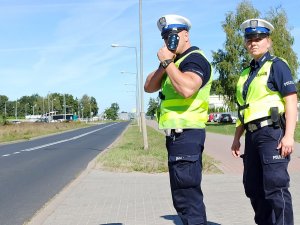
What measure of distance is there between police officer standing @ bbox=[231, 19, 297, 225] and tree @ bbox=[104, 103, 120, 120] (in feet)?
601

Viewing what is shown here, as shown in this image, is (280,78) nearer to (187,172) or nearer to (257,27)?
(257,27)

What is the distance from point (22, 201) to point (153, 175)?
3.34m

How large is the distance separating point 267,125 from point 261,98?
0.77 feet

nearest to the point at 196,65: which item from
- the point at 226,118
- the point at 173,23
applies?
the point at 173,23

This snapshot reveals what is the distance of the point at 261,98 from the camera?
401 centimetres

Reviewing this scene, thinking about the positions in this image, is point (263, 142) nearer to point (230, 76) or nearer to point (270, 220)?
point (270, 220)

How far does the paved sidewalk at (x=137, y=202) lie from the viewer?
242 inches

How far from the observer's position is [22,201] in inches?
336

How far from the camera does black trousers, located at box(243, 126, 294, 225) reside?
3857 millimetres

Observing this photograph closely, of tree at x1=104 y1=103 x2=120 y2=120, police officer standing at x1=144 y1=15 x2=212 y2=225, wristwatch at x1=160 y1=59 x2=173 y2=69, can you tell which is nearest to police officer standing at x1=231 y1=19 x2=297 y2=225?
police officer standing at x1=144 y1=15 x2=212 y2=225

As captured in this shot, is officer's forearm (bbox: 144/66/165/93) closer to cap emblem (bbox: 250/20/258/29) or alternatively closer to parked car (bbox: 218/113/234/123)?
cap emblem (bbox: 250/20/258/29)

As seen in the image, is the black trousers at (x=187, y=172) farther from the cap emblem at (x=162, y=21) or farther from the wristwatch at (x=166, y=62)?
the cap emblem at (x=162, y=21)

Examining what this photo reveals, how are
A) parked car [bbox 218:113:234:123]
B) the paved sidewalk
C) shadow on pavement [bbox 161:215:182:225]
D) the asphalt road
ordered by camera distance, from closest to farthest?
shadow on pavement [bbox 161:215:182:225] < the paved sidewalk < the asphalt road < parked car [bbox 218:113:234:123]

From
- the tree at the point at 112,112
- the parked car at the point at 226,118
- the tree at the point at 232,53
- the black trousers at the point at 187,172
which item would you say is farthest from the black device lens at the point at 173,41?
the tree at the point at 112,112
